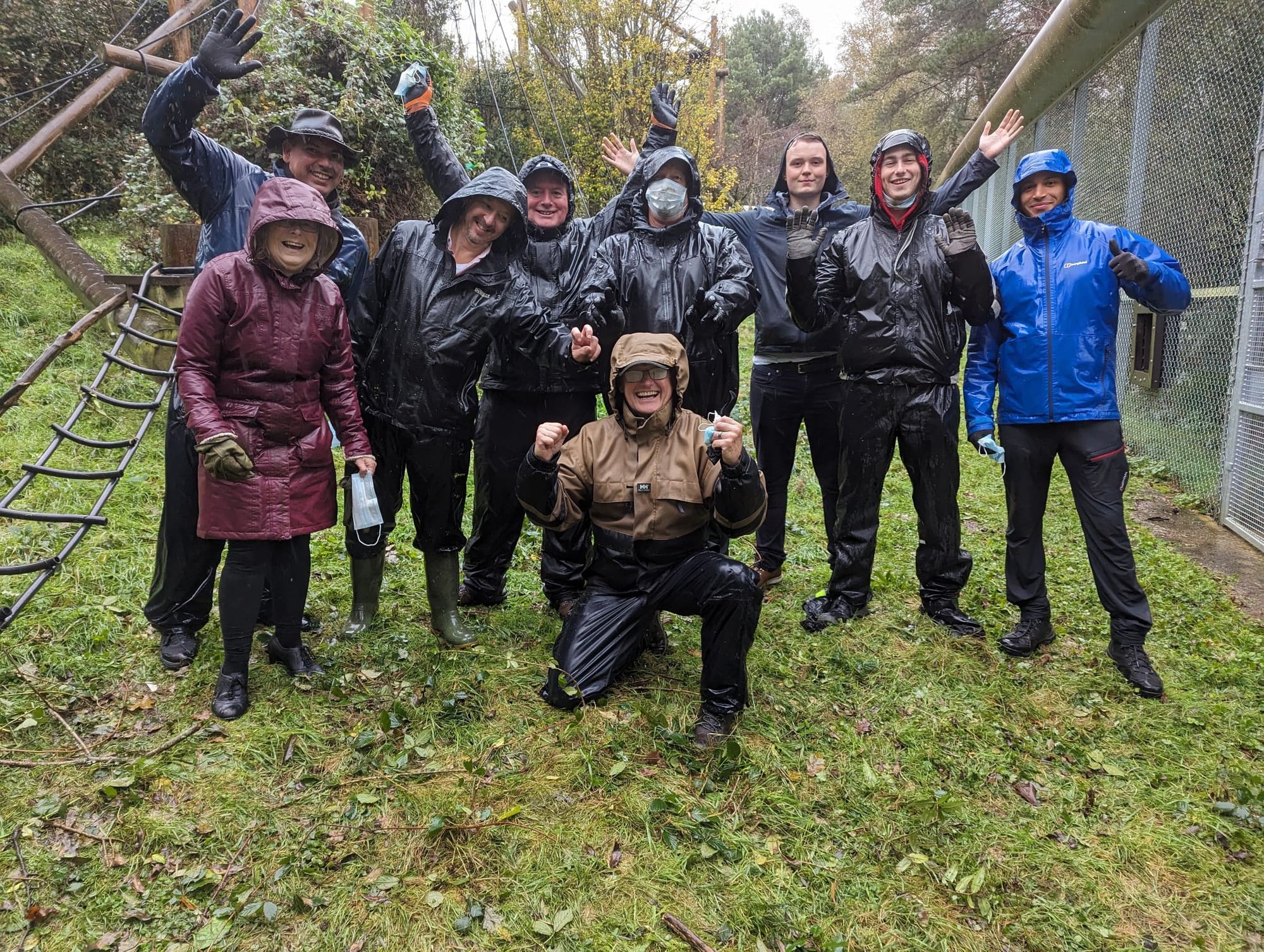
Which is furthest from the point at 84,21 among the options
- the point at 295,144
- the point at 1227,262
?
the point at 1227,262

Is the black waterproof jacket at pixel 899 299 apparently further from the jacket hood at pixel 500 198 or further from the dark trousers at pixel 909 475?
the jacket hood at pixel 500 198

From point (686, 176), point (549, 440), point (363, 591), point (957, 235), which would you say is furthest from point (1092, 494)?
point (363, 591)

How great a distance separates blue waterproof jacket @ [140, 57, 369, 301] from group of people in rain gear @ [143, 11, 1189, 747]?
1cm

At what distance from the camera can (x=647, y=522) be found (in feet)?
10.7

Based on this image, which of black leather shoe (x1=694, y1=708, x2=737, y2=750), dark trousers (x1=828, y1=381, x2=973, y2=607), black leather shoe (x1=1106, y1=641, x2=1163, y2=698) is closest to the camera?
black leather shoe (x1=694, y1=708, x2=737, y2=750)

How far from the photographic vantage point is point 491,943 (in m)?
2.29

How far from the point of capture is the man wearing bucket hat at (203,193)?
10.4ft

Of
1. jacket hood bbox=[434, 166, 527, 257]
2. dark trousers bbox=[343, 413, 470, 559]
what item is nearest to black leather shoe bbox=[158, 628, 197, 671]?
dark trousers bbox=[343, 413, 470, 559]

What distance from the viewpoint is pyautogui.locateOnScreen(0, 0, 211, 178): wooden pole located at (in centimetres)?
827

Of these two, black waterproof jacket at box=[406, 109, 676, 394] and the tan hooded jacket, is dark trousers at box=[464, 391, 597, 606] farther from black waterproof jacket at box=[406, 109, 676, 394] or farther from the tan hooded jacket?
the tan hooded jacket

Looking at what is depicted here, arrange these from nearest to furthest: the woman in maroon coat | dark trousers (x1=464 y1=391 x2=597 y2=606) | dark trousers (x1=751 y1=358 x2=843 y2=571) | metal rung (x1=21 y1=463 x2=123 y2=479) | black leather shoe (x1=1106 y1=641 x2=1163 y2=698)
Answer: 1. metal rung (x1=21 y1=463 x2=123 y2=479)
2. the woman in maroon coat
3. black leather shoe (x1=1106 y1=641 x2=1163 y2=698)
4. dark trousers (x1=464 y1=391 x2=597 y2=606)
5. dark trousers (x1=751 y1=358 x2=843 y2=571)

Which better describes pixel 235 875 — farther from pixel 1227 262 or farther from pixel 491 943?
pixel 1227 262

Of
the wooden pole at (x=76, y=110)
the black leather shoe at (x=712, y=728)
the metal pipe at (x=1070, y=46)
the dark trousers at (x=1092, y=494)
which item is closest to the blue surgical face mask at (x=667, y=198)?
the dark trousers at (x=1092, y=494)

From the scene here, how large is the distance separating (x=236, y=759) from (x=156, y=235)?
7202 mm
